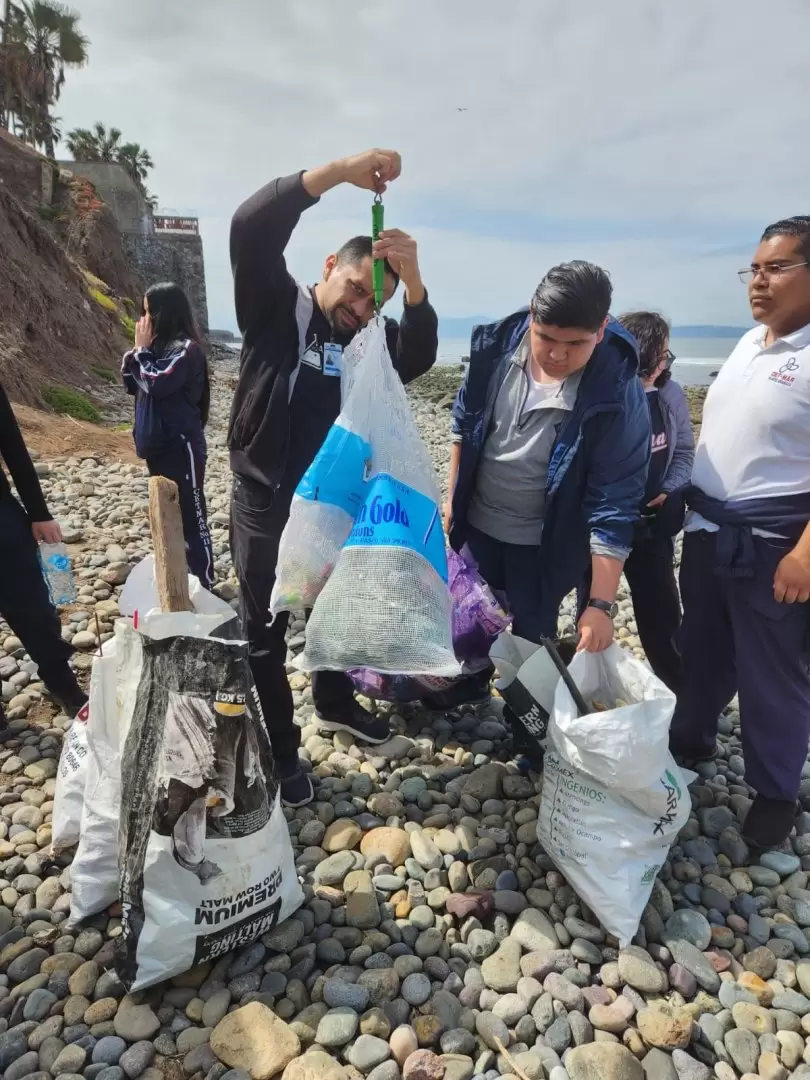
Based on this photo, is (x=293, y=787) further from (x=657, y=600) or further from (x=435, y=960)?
(x=657, y=600)

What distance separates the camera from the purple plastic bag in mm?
3004

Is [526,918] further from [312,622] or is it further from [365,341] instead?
[365,341]

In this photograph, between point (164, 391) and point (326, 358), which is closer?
point (326, 358)

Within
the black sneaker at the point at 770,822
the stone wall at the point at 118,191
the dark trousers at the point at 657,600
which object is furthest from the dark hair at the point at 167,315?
the stone wall at the point at 118,191

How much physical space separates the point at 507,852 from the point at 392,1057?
2.90 feet

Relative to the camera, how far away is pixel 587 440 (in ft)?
7.87

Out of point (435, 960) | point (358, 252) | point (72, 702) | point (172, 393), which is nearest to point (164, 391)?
point (172, 393)

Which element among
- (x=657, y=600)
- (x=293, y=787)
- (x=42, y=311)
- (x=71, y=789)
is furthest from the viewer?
(x=42, y=311)

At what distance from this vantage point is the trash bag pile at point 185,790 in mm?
1816

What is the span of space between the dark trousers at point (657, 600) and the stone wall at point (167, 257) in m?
34.1

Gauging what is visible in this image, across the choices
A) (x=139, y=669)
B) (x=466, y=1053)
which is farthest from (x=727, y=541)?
(x=139, y=669)

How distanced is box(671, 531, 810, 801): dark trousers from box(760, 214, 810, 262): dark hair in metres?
1.00

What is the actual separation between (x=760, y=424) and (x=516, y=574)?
1.06 meters

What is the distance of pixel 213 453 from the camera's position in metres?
11.5
